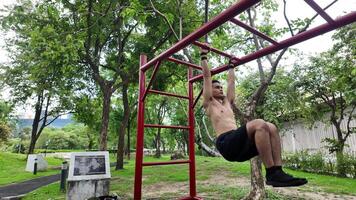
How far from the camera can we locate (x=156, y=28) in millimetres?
9109

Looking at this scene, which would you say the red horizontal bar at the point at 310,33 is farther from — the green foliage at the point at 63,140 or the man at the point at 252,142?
the green foliage at the point at 63,140

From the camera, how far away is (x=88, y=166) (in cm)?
574

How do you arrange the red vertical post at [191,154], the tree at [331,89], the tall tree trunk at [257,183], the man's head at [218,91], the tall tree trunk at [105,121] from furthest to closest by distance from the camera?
the tall tree trunk at [105,121] < the tree at [331,89] < the tall tree trunk at [257,183] < the red vertical post at [191,154] < the man's head at [218,91]

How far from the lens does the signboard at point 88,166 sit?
18.1 feet

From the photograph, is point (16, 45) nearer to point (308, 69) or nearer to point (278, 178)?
point (308, 69)

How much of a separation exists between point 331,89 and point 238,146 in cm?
849

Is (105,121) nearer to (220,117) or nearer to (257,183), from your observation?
(257,183)

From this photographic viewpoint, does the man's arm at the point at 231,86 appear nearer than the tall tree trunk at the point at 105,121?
Yes

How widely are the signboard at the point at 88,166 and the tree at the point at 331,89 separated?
24.1ft

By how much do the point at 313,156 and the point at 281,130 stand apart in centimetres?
273

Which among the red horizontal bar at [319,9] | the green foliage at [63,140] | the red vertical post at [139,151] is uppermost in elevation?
the green foliage at [63,140]

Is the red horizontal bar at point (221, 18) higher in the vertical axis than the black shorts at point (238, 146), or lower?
higher

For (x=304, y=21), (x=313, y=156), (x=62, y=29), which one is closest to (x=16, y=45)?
(x=62, y=29)

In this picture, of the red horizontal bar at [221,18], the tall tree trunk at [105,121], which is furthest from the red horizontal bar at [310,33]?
the tall tree trunk at [105,121]
